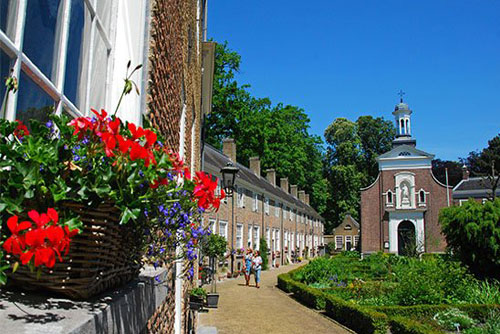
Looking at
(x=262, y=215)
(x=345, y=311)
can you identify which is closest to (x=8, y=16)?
(x=345, y=311)

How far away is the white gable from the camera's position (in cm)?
4256

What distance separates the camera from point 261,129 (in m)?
42.8

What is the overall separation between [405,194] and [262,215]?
52.9ft

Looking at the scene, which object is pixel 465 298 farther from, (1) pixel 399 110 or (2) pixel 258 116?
(1) pixel 399 110

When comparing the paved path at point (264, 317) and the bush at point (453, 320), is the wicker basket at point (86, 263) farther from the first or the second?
the bush at point (453, 320)

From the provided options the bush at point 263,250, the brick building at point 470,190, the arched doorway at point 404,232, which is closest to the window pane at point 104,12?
the bush at point 263,250

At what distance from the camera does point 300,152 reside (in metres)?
49.2

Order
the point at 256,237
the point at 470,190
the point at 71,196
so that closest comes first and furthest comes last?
the point at 71,196
the point at 256,237
the point at 470,190

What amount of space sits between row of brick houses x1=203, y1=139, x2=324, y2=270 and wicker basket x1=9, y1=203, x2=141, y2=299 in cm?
1908

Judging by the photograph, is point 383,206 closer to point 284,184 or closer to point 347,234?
point 284,184

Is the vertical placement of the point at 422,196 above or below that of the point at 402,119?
below

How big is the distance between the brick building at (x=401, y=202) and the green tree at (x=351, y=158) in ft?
45.7

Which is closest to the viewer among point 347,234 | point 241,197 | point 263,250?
point 241,197

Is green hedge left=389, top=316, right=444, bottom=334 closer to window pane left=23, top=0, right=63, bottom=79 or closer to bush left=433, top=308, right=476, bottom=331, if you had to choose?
bush left=433, top=308, right=476, bottom=331
